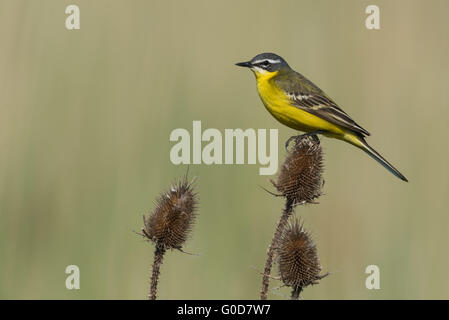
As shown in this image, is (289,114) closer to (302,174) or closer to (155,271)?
(302,174)

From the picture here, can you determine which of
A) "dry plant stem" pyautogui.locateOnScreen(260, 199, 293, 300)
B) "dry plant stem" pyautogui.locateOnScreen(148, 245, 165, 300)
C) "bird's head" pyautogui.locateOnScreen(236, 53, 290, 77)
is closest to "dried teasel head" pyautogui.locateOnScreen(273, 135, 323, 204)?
"dry plant stem" pyautogui.locateOnScreen(260, 199, 293, 300)

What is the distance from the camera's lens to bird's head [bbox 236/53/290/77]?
7.50 meters

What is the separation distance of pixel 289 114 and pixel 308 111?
0.57 feet

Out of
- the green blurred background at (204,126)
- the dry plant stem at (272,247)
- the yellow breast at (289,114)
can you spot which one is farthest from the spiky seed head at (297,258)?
the green blurred background at (204,126)

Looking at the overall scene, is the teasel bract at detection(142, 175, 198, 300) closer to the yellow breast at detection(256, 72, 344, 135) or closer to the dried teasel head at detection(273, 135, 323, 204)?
the dried teasel head at detection(273, 135, 323, 204)

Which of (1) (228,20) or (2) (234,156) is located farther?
(1) (228,20)

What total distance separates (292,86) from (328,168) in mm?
1406

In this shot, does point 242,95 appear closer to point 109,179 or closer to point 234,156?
point 234,156

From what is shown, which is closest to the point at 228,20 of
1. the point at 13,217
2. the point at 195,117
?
the point at 195,117

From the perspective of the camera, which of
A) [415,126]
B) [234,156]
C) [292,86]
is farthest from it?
[415,126]

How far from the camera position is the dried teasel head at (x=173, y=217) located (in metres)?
4.51

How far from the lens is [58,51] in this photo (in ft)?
27.7

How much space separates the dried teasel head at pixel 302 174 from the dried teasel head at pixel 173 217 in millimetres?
604

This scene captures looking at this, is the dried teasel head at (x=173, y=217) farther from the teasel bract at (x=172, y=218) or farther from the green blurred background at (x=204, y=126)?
the green blurred background at (x=204, y=126)
